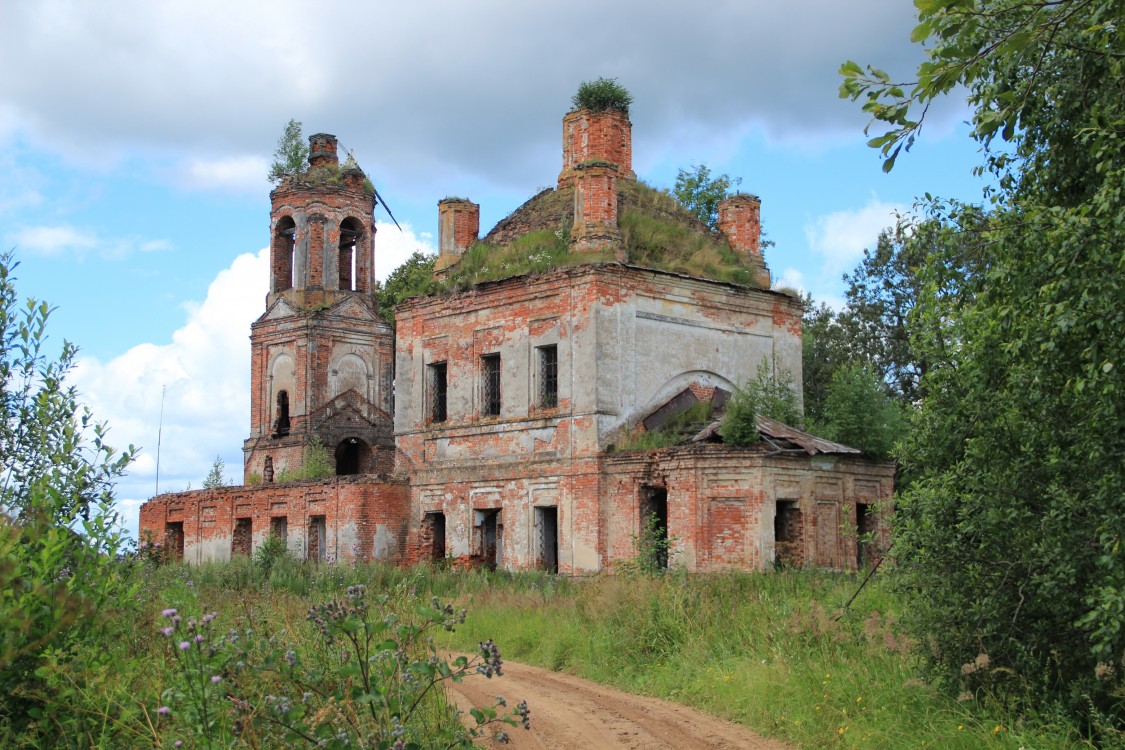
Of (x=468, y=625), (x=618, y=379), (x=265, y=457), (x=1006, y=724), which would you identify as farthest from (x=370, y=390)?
(x=1006, y=724)

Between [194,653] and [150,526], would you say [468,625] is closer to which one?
[194,653]

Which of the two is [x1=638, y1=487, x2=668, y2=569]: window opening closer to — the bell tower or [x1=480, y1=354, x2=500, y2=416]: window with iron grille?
[x1=480, y1=354, x2=500, y2=416]: window with iron grille

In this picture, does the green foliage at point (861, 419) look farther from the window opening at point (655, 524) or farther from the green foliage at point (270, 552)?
the green foliage at point (270, 552)

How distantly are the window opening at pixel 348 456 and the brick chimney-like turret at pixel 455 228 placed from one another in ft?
33.4

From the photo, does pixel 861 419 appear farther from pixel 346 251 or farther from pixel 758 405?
pixel 346 251

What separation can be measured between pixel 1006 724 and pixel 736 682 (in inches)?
123

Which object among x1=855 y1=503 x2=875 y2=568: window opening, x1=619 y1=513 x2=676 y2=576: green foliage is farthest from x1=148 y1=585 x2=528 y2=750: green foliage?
x1=855 y1=503 x2=875 y2=568: window opening

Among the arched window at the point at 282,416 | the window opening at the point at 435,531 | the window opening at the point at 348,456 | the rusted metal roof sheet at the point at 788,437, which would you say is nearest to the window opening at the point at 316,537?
the window opening at the point at 435,531

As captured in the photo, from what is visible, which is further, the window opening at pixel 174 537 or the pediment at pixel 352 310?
the pediment at pixel 352 310

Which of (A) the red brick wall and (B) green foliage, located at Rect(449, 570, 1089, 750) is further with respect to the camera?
(A) the red brick wall

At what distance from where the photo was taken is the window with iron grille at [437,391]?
2695 cm

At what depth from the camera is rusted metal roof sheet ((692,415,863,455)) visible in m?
22.2

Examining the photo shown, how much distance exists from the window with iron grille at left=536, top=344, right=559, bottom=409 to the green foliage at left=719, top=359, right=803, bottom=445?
3.61 meters

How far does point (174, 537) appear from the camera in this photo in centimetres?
3247
